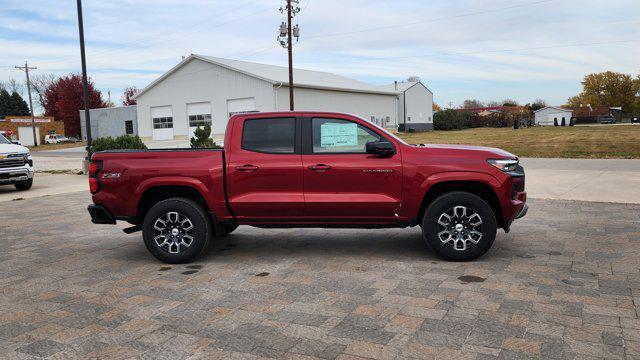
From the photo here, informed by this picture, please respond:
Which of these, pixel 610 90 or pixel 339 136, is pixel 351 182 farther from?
pixel 610 90

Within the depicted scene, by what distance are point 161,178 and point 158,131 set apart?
36892mm

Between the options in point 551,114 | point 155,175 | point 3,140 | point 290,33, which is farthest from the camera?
point 551,114

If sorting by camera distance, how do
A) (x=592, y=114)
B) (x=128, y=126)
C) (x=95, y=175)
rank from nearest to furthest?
(x=95, y=175) < (x=128, y=126) < (x=592, y=114)

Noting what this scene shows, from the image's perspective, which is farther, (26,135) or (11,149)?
(26,135)

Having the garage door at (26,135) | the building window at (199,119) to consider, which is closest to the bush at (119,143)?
the building window at (199,119)

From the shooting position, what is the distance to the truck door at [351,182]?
593cm

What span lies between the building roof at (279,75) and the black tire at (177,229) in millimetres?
27784

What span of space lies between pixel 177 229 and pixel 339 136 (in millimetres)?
2191

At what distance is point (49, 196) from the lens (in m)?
13.1


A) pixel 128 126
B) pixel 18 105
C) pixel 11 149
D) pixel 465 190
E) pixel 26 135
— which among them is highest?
pixel 18 105

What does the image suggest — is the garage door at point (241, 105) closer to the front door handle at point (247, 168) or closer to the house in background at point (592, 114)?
the front door handle at point (247, 168)

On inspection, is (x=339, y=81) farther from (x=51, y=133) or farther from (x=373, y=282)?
(x=51, y=133)

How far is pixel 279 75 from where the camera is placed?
122ft

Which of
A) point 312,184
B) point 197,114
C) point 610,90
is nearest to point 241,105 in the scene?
point 197,114
